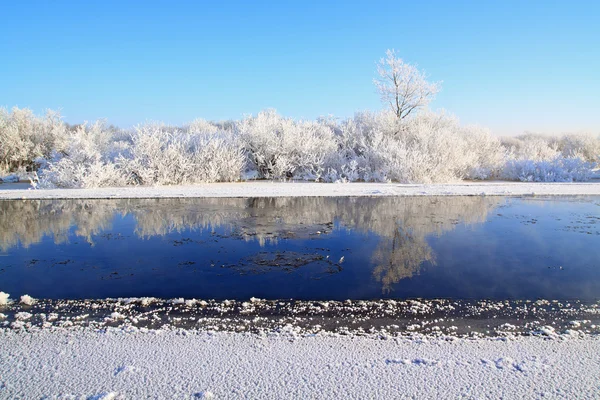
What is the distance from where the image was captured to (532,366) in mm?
3354

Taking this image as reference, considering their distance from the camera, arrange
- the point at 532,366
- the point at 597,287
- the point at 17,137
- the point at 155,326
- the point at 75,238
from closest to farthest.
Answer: the point at 532,366 < the point at 155,326 < the point at 597,287 < the point at 75,238 < the point at 17,137

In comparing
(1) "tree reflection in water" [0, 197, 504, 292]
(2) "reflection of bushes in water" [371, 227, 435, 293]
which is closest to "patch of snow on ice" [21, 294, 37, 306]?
(1) "tree reflection in water" [0, 197, 504, 292]

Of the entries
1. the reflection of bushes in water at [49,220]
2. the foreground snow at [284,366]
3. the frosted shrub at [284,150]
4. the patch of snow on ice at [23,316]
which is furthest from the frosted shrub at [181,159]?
the foreground snow at [284,366]

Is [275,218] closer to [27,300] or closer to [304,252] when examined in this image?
[304,252]

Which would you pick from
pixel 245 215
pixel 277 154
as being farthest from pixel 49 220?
pixel 277 154

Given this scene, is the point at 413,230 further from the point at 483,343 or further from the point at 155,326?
the point at 155,326

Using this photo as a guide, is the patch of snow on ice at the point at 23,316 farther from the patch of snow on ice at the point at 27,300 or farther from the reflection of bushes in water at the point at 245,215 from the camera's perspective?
the reflection of bushes in water at the point at 245,215

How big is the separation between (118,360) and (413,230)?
22.5 ft

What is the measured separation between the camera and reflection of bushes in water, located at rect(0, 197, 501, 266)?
30.1 feet

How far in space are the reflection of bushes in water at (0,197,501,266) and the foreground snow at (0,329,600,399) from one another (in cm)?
459

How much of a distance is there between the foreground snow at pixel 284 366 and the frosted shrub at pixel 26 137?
2451 centimetres

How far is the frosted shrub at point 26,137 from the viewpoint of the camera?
83.6 feet

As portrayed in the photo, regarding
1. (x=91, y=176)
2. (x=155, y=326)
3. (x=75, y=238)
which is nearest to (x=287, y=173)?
(x=91, y=176)

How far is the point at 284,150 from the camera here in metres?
23.0
